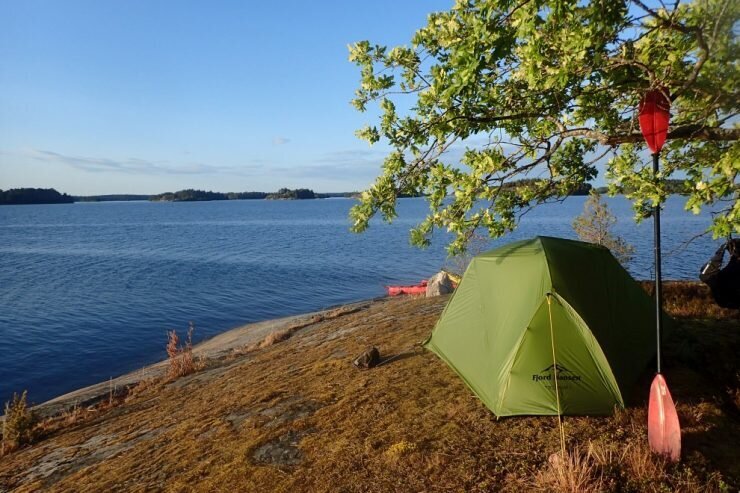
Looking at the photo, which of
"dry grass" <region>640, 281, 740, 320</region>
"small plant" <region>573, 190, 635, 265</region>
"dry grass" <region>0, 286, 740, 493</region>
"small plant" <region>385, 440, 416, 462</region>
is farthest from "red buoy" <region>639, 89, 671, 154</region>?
"small plant" <region>573, 190, 635, 265</region>

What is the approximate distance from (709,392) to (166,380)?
A: 14.2 m

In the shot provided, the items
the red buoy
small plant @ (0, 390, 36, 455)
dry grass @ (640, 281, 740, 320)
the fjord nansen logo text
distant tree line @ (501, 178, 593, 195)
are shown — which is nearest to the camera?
the red buoy

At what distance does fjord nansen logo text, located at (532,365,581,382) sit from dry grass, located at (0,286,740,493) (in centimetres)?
60

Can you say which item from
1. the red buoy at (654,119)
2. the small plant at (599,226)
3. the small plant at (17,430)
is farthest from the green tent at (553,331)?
the small plant at (599,226)

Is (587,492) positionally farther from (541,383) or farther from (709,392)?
(709,392)

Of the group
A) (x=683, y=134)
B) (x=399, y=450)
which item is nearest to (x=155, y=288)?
(x=399, y=450)

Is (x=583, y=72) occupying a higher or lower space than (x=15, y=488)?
higher

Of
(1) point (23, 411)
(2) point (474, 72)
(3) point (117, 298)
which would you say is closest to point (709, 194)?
(2) point (474, 72)

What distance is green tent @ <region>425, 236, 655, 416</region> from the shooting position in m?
7.32

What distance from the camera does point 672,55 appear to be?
5.89m

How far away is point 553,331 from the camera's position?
741 cm

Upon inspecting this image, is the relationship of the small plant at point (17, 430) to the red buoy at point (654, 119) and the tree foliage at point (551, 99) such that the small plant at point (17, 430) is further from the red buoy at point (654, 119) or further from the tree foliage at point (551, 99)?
the red buoy at point (654, 119)

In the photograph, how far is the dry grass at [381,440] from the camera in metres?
5.90

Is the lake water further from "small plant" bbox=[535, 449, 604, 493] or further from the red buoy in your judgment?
"small plant" bbox=[535, 449, 604, 493]
